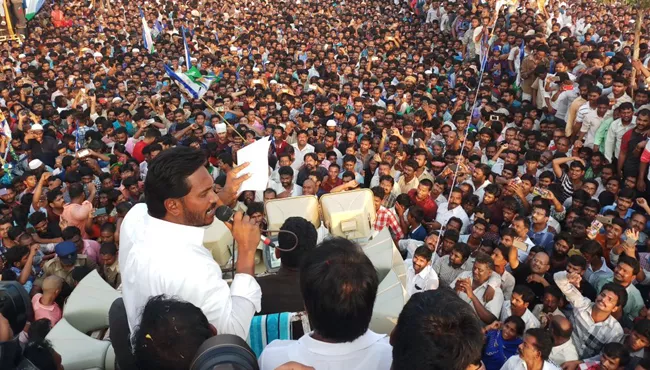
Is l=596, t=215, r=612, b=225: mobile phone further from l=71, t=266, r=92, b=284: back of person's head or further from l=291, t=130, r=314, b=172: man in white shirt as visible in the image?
l=71, t=266, r=92, b=284: back of person's head

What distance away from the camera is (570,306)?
398 centimetres

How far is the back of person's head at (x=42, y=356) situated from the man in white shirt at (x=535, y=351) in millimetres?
2607

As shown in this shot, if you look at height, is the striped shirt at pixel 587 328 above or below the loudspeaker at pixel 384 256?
below

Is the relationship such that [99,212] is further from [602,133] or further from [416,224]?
[602,133]

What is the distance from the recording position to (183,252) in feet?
6.32

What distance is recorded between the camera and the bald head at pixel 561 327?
3.51m

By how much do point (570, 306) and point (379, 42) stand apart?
1032cm

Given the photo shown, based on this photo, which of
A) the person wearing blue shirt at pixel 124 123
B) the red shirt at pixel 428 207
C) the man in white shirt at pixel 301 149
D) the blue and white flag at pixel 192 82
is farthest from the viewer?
the person wearing blue shirt at pixel 124 123

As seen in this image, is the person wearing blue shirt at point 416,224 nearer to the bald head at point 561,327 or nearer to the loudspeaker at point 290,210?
the bald head at point 561,327

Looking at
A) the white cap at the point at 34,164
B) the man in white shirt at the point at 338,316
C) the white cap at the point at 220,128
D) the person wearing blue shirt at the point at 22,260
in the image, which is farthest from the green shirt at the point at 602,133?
the white cap at the point at 34,164

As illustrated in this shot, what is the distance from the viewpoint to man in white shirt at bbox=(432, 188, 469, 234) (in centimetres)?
530

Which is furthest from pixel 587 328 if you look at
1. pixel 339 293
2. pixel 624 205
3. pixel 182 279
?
pixel 182 279

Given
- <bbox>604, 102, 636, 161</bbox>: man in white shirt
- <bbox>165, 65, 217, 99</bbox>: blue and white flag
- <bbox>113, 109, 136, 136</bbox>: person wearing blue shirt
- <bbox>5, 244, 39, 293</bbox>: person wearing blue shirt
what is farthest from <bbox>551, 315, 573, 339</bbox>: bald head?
<bbox>113, 109, 136, 136</bbox>: person wearing blue shirt

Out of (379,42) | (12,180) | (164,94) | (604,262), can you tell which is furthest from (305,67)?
(604,262)
